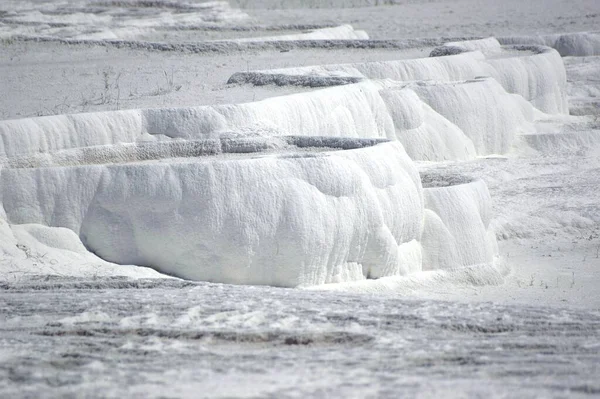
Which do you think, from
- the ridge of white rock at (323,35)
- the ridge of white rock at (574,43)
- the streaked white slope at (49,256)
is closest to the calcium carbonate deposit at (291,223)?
the streaked white slope at (49,256)

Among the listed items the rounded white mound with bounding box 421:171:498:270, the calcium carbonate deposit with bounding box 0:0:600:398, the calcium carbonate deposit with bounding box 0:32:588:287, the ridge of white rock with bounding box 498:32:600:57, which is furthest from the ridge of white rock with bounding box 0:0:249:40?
the rounded white mound with bounding box 421:171:498:270

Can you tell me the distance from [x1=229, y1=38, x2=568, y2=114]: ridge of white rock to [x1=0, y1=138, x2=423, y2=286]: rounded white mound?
5499 millimetres

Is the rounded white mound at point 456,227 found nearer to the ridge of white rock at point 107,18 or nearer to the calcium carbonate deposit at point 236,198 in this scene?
the calcium carbonate deposit at point 236,198

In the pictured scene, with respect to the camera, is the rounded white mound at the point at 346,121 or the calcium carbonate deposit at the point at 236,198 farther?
the rounded white mound at the point at 346,121

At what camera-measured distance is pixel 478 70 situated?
18641 mm

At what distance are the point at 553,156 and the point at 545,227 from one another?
3258 millimetres

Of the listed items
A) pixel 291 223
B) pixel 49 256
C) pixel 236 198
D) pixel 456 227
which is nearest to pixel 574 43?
pixel 456 227

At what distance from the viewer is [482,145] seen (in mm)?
17375

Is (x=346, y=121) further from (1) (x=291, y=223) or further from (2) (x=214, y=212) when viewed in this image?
(2) (x=214, y=212)

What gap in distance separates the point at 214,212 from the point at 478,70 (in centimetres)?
967

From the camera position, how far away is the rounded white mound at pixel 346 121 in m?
11.3

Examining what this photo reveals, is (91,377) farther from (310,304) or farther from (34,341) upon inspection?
(310,304)

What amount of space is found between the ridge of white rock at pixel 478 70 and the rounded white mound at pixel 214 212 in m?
5.50

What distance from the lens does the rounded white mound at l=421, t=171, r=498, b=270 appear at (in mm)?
11477
